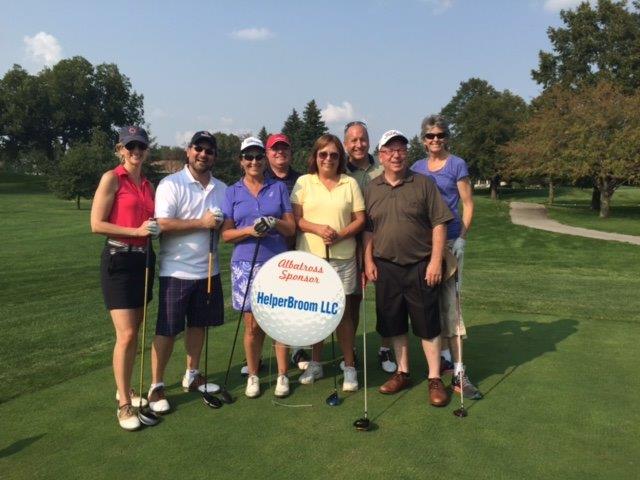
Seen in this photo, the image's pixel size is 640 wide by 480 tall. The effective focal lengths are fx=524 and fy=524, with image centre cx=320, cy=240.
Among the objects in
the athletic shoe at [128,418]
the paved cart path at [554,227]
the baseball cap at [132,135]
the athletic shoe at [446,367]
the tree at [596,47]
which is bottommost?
the paved cart path at [554,227]

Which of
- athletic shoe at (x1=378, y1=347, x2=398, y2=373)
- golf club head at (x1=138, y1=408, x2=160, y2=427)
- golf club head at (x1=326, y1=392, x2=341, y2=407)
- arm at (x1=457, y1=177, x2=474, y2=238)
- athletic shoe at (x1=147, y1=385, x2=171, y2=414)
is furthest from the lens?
athletic shoe at (x1=378, y1=347, x2=398, y2=373)

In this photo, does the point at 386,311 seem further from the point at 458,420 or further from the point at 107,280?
the point at 107,280

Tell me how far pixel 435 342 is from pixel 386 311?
46cm

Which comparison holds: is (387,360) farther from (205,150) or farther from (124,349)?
(205,150)

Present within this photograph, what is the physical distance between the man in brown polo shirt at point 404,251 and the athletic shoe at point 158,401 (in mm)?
1636

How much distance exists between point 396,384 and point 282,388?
2.95ft

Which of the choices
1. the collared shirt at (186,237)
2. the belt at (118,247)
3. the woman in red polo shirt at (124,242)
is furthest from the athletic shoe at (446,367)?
the belt at (118,247)

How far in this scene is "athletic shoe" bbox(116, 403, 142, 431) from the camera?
11.2 feet

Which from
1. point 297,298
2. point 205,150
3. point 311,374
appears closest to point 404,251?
point 297,298

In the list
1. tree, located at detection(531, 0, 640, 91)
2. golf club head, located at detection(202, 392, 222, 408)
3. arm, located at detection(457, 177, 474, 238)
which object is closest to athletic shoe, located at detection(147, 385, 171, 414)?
golf club head, located at detection(202, 392, 222, 408)

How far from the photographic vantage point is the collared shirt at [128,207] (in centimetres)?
361

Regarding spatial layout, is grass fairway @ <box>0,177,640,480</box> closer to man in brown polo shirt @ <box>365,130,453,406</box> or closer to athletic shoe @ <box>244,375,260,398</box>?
athletic shoe @ <box>244,375,260,398</box>

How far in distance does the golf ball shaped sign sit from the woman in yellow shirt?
0.35m

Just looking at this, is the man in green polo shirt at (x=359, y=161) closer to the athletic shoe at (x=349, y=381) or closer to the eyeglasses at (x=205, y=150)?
the athletic shoe at (x=349, y=381)
